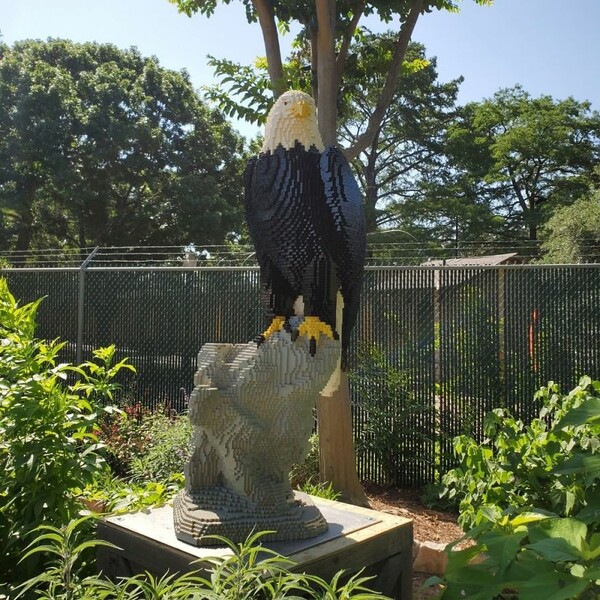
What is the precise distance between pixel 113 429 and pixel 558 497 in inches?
167

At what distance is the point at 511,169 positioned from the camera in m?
20.2

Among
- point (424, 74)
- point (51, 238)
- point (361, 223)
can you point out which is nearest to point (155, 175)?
point (51, 238)

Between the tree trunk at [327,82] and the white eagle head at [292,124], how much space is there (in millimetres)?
1932

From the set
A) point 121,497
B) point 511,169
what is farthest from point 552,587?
point 511,169

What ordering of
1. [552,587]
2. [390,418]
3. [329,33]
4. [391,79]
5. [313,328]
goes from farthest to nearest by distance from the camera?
[390,418], [391,79], [329,33], [313,328], [552,587]

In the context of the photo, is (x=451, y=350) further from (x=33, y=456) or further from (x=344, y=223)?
(x=33, y=456)

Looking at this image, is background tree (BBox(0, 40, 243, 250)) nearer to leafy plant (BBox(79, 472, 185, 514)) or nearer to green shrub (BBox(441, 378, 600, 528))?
leafy plant (BBox(79, 472, 185, 514))

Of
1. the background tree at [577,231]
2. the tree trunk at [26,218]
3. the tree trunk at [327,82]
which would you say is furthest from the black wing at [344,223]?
the tree trunk at [26,218]

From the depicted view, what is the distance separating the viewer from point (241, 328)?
6.11 m

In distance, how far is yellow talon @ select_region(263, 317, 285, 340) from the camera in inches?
101

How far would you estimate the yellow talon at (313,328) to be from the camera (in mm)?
2479

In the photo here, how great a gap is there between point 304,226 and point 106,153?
1396 cm

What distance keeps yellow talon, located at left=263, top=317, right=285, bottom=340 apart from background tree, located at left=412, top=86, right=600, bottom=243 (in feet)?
55.0

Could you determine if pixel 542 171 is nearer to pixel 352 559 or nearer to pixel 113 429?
pixel 113 429
